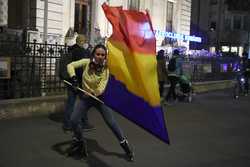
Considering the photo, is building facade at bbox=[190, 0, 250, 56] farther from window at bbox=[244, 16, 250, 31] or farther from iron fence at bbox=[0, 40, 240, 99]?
iron fence at bbox=[0, 40, 240, 99]

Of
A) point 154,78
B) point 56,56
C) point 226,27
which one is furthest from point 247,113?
point 226,27

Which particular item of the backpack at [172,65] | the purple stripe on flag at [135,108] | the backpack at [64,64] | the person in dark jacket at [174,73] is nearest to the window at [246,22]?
the person in dark jacket at [174,73]

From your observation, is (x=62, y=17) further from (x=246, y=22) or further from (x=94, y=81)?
(x=246, y=22)

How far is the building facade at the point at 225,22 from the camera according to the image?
6312cm

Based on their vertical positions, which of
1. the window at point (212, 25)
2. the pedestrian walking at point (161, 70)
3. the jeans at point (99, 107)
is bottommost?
the jeans at point (99, 107)

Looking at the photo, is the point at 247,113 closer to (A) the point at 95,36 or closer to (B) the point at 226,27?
(A) the point at 95,36

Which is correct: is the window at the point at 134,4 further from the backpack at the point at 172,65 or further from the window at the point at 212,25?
the window at the point at 212,25

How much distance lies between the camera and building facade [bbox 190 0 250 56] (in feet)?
207

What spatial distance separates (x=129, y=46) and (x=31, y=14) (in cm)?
1252

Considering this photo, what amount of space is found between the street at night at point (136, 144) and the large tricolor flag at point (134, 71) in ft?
2.75

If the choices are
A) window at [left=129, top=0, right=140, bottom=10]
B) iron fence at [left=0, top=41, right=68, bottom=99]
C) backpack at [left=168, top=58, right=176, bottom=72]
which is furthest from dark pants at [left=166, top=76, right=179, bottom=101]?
window at [left=129, top=0, right=140, bottom=10]

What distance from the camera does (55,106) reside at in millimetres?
13062

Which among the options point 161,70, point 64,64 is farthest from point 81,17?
point 64,64

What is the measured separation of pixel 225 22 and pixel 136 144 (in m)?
57.5
